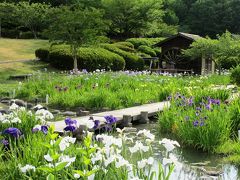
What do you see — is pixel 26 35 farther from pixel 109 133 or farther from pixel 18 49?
pixel 109 133

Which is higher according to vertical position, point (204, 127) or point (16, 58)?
point (16, 58)

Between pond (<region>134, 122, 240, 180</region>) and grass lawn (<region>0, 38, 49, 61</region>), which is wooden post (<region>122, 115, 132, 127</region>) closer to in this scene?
pond (<region>134, 122, 240, 180</region>)

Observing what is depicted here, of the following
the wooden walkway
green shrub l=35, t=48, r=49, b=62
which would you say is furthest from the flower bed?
green shrub l=35, t=48, r=49, b=62

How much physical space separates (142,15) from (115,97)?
33.6 m

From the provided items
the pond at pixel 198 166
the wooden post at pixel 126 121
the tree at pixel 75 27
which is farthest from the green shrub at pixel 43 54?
the pond at pixel 198 166

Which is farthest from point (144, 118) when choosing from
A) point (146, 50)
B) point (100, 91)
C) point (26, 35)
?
point (26, 35)

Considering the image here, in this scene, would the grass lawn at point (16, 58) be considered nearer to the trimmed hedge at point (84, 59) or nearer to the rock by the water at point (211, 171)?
the trimmed hedge at point (84, 59)

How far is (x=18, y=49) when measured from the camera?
3347 cm

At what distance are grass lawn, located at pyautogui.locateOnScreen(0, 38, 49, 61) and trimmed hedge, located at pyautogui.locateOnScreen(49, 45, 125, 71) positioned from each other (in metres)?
4.22

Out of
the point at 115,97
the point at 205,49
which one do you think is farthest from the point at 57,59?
the point at 115,97

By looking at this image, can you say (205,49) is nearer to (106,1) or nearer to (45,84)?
(45,84)

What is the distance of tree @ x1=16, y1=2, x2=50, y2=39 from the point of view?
38.6 metres

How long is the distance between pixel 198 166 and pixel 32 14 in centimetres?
3448

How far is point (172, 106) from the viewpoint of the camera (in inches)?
380
